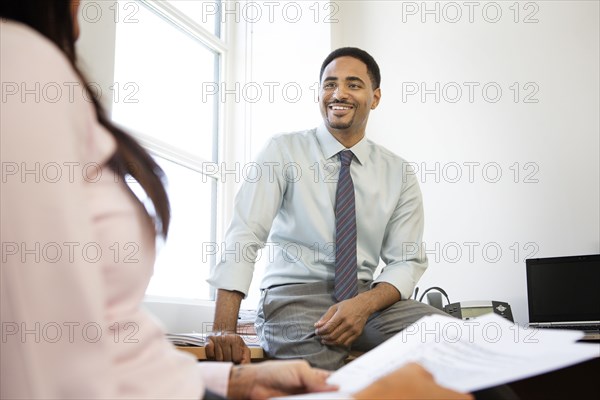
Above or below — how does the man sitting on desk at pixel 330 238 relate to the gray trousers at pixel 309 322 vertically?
above

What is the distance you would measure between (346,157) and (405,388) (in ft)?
5.14

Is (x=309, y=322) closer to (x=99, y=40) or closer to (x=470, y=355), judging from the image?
(x=99, y=40)

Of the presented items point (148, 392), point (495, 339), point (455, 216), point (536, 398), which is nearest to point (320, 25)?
point (455, 216)

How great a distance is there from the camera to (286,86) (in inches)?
135

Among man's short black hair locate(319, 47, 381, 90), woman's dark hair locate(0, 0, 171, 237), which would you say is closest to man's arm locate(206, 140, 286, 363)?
man's short black hair locate(319, 47, 381, 90)

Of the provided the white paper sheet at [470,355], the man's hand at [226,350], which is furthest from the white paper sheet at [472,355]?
the man's hand at [226,350]

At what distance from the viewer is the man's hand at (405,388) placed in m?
0.73

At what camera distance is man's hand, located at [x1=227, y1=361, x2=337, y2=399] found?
2.70 feet

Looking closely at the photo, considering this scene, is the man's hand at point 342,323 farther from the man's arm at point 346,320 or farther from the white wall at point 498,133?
the white wall at point 498,133

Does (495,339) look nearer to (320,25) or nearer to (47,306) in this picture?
(47,306)

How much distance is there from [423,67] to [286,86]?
2.26ft

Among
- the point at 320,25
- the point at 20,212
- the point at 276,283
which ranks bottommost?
the point at 276,283

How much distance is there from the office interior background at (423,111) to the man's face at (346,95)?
0.77m

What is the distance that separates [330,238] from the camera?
83.9 inches
